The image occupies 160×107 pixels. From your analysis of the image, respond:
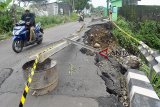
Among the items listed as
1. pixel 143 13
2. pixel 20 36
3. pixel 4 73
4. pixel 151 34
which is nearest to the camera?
pixel 4 73

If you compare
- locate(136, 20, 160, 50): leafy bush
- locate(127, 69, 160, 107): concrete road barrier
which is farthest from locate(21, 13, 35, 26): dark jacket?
locate(136, 20, 160, 50): leafy bush

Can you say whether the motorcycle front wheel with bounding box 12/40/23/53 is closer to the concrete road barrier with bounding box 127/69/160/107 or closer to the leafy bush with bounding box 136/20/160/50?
the concrete road barrier with bounding box 127/69/160/107

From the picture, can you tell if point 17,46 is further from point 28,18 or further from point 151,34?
point 151,34

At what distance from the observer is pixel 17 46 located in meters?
9.52

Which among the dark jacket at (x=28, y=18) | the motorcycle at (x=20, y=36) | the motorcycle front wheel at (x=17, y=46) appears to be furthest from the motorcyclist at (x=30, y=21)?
the motorcycle front wheel at (x=17, y=46)

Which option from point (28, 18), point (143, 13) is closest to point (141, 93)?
point (28, 18)

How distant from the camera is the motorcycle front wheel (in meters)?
9.34

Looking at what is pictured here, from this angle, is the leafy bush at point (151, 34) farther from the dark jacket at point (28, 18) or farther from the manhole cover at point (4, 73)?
the manhole cover at point (4, 73)

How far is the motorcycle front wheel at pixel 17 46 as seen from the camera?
30.6 feet

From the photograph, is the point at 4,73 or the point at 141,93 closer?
the point at 141,93

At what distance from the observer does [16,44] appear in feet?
31.0

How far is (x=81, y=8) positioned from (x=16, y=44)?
212 feet

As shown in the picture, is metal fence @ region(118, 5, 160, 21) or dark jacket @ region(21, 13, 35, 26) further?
metal fence @ region(118, 5, 160, 21)

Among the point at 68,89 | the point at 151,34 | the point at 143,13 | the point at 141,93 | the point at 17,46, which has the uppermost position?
the point at 143,13
